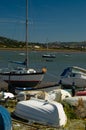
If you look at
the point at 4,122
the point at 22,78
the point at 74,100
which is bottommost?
the point at 22,78

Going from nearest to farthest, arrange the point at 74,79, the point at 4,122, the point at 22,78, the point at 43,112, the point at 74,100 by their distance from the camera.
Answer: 1. the point at 4,122
2. the point at 43,112
3. the point at 74,100
4. the point at 74,79
5. the point at 22,78

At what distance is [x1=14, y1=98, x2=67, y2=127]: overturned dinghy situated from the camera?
590 inches

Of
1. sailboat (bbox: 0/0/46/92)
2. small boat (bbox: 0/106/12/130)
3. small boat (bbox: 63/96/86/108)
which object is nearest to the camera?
small boat (bbox: 0/106/12/130)

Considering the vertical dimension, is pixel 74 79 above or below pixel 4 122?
below

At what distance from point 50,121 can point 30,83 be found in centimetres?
1732

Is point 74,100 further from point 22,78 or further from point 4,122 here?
point 22,78

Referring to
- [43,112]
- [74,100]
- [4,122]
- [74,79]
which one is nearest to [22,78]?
[74,79]

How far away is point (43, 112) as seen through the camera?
606 inches

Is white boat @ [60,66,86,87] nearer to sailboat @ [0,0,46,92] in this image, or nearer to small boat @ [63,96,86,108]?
sailboat @ [0,0,46,92]

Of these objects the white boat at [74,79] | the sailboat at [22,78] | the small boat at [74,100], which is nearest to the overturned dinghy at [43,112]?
the small boat at [74,100]

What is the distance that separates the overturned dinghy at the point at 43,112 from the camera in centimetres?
1498

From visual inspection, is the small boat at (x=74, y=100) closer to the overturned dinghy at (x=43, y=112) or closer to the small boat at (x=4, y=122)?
the overturned dinghy at (x=43, y=112)

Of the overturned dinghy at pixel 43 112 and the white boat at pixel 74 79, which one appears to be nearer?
the overturned dinghy at pixel 43 112

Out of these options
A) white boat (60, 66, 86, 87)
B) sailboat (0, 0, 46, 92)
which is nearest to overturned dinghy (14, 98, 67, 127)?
sailboat (0, 0, 46, 92)
